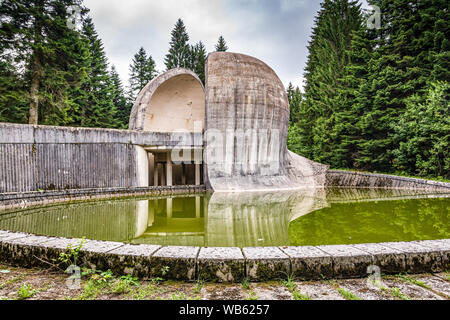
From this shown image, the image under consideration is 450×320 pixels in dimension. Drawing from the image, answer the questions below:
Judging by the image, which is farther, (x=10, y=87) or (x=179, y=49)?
(x=179, y=49)

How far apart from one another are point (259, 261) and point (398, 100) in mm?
17801

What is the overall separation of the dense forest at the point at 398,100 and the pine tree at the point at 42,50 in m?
19.6

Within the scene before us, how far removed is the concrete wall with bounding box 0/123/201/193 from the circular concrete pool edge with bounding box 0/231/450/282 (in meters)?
8.55

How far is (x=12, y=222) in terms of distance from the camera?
5.32 m

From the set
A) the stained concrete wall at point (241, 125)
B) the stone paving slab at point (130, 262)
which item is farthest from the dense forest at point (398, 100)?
the stone paving slab at point (130, 262)

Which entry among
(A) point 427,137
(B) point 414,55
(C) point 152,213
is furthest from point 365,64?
(C) point 152,213

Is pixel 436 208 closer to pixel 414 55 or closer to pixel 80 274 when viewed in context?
pixel 80 274

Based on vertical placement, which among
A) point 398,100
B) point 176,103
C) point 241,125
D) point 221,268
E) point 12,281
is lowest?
point 12,281

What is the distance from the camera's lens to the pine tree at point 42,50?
14.3 m

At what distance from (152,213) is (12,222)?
9.56ft

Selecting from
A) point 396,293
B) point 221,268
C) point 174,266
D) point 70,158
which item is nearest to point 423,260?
point 396,293

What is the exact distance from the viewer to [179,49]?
4034cm

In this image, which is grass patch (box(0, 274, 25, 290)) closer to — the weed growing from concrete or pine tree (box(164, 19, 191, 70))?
the weed growing from concrete

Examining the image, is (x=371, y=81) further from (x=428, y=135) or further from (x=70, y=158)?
(x=70, y=158)
